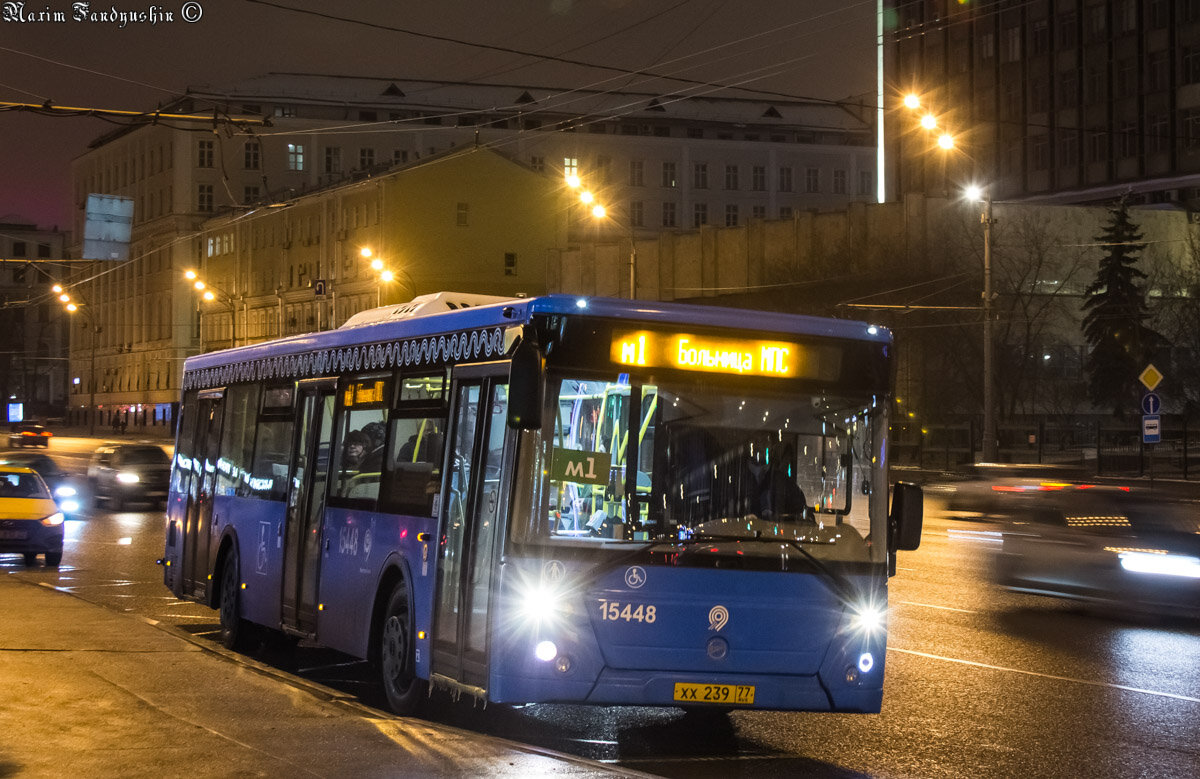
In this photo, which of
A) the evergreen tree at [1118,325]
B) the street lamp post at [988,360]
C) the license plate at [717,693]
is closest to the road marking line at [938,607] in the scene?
the license plate at [717,693]

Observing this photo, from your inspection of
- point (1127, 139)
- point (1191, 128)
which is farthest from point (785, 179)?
point (1191, 128)

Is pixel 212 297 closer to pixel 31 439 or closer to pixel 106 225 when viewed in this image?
pixel 31 439

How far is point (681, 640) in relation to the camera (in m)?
8.96

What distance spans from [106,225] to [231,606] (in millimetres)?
16220

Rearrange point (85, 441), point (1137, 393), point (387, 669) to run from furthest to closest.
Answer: point (85, 441), point (1137, 393), point (387, 669)

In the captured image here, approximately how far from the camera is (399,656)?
10.5 m

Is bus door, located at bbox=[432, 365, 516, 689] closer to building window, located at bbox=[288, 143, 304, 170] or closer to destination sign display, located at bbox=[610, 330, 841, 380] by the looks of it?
destination sign display, located at bbox=[610, 330, 841, 380]

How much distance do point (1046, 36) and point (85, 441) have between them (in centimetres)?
5910

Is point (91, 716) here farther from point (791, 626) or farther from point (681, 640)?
→ point (791, 626)

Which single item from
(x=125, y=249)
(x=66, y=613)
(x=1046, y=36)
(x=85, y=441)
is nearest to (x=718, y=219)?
(x=1046, y=36)

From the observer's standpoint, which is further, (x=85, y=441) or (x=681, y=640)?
(x=85, y=441)

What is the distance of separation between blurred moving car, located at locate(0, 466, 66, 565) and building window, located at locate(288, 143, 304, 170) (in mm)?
88041

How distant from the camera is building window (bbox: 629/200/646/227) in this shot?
378ft

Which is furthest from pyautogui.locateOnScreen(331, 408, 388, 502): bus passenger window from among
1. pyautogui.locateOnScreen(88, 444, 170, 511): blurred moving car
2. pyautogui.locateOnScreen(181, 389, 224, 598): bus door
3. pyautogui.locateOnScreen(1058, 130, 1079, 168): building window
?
pyautogui.locateOnScreen(1058, 130, 1079, 168): building window
